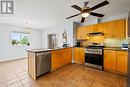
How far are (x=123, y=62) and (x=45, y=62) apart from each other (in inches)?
113

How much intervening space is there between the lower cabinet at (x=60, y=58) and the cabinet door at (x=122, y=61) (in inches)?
93.5

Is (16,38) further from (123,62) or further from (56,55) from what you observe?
(123,62)

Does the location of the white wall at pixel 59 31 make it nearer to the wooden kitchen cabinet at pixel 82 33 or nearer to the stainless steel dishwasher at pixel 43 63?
the wooden kitchen cabinet at pixel 82 33

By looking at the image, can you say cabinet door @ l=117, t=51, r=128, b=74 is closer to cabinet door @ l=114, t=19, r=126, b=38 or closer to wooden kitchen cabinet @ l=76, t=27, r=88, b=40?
cabinet door @ l=114, t=19, r=126, b=38

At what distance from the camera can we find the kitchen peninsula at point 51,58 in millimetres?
3007

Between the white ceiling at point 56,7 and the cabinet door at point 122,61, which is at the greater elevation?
the white ceiling at point 56,7

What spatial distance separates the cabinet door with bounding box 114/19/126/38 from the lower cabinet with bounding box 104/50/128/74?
0.81m

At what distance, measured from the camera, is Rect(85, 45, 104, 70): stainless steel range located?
3.89 meters

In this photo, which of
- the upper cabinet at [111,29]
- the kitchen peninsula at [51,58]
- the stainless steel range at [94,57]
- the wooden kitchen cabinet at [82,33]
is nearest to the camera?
the kitchen peninsula at [51,58]

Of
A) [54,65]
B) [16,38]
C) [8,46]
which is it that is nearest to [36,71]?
[54,65]

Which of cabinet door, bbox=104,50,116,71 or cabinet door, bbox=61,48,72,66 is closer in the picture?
cabinet door, bbox=104,50,116,71

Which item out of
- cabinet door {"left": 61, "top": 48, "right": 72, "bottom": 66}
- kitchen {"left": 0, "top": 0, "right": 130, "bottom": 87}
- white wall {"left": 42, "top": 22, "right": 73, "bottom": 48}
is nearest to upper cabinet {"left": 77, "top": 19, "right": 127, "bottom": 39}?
kitchen {"left": 0, "top": 0, "right": 130, "bottom": 87}

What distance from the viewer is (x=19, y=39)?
6648 mm

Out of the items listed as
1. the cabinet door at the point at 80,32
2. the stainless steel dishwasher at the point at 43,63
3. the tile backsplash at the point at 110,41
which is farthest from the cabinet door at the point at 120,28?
the stainless steel dishwasher at the point at 43,63
